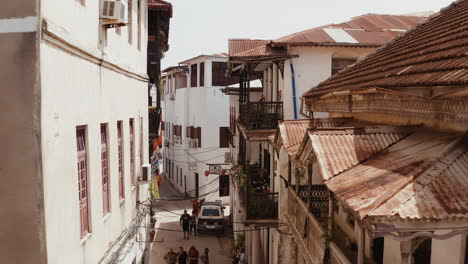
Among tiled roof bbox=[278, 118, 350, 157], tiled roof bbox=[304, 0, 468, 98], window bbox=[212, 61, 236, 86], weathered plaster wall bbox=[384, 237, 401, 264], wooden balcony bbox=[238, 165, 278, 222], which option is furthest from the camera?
window bbox=[212, 61, 236, 86]

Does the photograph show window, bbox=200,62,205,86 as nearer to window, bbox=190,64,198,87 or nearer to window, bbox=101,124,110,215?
window, bbox=190,64,198,87

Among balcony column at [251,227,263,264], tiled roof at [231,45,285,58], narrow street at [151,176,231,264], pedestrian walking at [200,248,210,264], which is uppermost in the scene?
tiled roof at [231,45,285,58]

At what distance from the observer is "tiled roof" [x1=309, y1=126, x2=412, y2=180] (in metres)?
5.89

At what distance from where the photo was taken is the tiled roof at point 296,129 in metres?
9.80

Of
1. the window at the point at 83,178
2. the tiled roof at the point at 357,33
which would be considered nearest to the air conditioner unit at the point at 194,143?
the tiled roof at the point at 357,33

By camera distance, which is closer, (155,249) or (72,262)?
(72,262)

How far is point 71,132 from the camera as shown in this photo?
22.1 ft

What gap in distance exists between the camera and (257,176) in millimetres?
21984

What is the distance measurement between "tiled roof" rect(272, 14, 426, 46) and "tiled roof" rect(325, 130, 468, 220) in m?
11.1

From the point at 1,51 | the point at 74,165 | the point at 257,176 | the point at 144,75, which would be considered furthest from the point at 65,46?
the point at 257,176

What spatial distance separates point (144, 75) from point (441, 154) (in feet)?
35.6

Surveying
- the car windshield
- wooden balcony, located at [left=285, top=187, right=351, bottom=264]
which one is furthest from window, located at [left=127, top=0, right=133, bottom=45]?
the car windshield

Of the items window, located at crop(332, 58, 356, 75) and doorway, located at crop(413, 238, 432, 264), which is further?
window, located at crop(332, 58, 356, 75)

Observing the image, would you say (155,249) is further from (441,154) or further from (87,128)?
(441,154)
